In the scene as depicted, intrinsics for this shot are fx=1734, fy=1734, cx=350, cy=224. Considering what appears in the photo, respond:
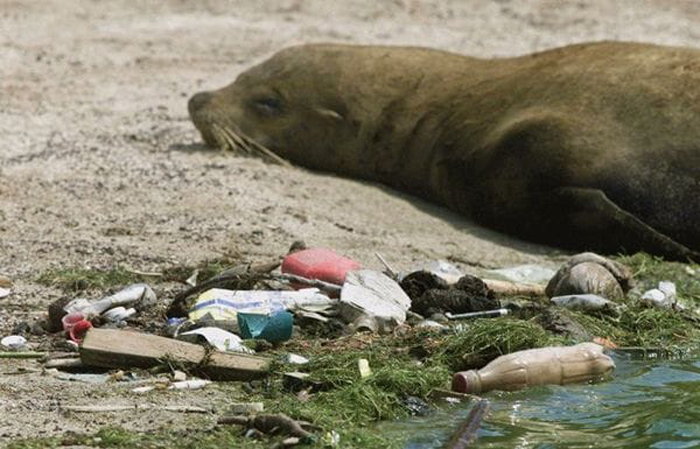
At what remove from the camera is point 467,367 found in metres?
7.30

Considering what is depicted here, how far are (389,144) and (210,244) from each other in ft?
8.10

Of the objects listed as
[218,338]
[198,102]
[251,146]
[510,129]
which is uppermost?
[510,129]

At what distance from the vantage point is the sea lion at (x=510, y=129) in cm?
973

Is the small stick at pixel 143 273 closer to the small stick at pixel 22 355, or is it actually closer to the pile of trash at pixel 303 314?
the pile of trash at pixel 303 314

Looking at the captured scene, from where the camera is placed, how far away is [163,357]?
7027 millimetres

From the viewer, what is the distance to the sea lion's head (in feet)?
39.3

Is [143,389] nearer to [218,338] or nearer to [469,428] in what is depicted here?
[218,338]

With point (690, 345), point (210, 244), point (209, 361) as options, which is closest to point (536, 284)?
point (690, 345)

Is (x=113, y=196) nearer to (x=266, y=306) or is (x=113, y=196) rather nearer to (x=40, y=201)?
(x=40, y=201)

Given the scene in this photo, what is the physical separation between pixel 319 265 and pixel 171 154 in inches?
138

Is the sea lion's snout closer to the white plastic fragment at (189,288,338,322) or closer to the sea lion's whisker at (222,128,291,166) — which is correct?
the sea lion's whisker at (222,128,291,166)

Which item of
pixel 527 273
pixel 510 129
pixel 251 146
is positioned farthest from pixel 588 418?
pixel 251 146

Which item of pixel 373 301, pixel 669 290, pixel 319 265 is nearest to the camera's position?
pixel 373 301

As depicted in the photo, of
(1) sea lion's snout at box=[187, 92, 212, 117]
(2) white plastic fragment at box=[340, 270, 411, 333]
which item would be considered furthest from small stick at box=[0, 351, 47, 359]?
(1) sea lion's snout at box=[187, 92, 212, 117]
